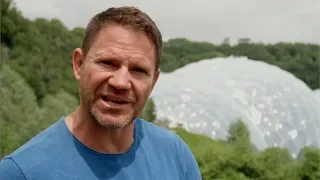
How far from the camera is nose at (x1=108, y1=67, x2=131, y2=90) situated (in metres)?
0.95

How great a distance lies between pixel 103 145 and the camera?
40.4 inches

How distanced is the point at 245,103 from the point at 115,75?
1297cm

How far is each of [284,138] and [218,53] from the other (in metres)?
7.84

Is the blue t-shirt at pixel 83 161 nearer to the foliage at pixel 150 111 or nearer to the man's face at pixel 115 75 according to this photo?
the man's face at pixel 115 75

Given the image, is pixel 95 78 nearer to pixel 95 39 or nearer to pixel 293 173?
pixel 95 39

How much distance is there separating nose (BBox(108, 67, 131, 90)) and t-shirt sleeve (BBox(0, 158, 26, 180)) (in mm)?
228

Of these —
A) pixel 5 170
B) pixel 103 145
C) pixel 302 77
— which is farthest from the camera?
pixel 302 77

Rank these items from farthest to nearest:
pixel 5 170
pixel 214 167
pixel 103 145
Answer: pixel 214 167 < pixel 103 145 < pixel 5 170

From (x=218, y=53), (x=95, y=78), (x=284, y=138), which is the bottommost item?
(x=284, y=138)

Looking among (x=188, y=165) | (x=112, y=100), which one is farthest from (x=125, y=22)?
(x=188, y=165)

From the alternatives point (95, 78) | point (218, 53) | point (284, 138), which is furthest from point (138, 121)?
point (218, 53)

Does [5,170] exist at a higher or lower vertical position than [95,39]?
lower

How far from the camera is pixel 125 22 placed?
0.98m

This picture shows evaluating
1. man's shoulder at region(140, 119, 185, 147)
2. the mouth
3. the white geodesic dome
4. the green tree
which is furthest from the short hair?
the white geodesic dome
